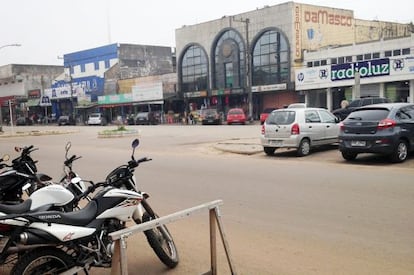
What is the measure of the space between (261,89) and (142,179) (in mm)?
38228

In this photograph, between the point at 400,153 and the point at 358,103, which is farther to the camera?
the point at 358,103

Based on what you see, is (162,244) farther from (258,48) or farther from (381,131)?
(258,48)

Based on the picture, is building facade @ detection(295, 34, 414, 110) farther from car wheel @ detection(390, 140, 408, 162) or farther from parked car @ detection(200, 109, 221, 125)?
car wheel @ detection(390, 140, 408, 162)

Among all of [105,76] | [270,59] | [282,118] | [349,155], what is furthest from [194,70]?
[349,155]

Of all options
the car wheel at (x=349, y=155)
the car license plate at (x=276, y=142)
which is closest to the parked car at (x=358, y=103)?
the car license plate at (x=276, y=142)

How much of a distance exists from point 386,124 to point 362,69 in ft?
88.7

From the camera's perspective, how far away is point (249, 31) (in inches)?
2003

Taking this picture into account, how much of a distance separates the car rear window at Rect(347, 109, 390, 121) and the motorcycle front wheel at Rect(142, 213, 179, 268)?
9111mm

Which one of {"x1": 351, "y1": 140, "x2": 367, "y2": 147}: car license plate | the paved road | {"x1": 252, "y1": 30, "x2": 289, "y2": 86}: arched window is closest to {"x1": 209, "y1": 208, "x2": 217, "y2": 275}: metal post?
the paved road

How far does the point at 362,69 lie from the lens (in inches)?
1486

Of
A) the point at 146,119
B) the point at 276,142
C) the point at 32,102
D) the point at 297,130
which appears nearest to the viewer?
the point at 297,130

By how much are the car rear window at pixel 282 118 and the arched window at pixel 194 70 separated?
40374mm

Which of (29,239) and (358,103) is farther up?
(358,103)

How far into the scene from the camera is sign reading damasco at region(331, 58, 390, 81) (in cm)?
3628
